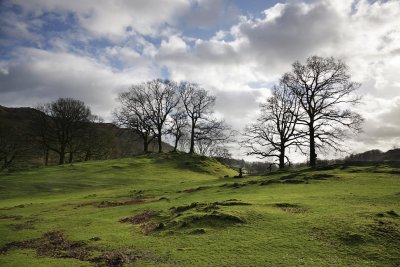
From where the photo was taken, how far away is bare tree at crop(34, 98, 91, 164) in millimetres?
91688

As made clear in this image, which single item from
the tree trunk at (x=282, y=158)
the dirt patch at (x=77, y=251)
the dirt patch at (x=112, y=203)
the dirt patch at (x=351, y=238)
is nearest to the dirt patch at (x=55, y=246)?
the dirt patch at (x=77, y=251)

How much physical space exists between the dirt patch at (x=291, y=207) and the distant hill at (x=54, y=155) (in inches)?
2751

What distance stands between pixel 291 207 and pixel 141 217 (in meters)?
10.5

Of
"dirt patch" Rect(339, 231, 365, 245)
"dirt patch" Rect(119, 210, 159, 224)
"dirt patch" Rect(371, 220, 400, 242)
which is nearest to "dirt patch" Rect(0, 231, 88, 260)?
"dirt patch" Rect(119, 210, 159, 224)

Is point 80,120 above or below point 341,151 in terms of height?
above

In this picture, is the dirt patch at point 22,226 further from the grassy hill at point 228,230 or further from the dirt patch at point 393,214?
the dirt patch at point 393,214

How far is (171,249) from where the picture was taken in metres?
16.9

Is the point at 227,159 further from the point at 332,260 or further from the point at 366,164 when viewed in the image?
the point at 332,260

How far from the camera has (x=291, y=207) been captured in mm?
23219

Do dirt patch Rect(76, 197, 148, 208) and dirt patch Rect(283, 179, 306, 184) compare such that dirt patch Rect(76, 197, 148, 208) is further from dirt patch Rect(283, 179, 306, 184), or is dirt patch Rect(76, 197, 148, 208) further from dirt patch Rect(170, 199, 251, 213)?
dirt patch Rect(283, 179, 306, 184)

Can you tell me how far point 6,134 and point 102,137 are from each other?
83.5 ft

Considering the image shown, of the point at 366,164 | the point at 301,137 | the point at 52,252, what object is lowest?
the point at 52,252

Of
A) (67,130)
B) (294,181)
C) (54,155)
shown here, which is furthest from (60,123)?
(294,181)

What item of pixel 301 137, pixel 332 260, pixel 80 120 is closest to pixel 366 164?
pixel 301 137
